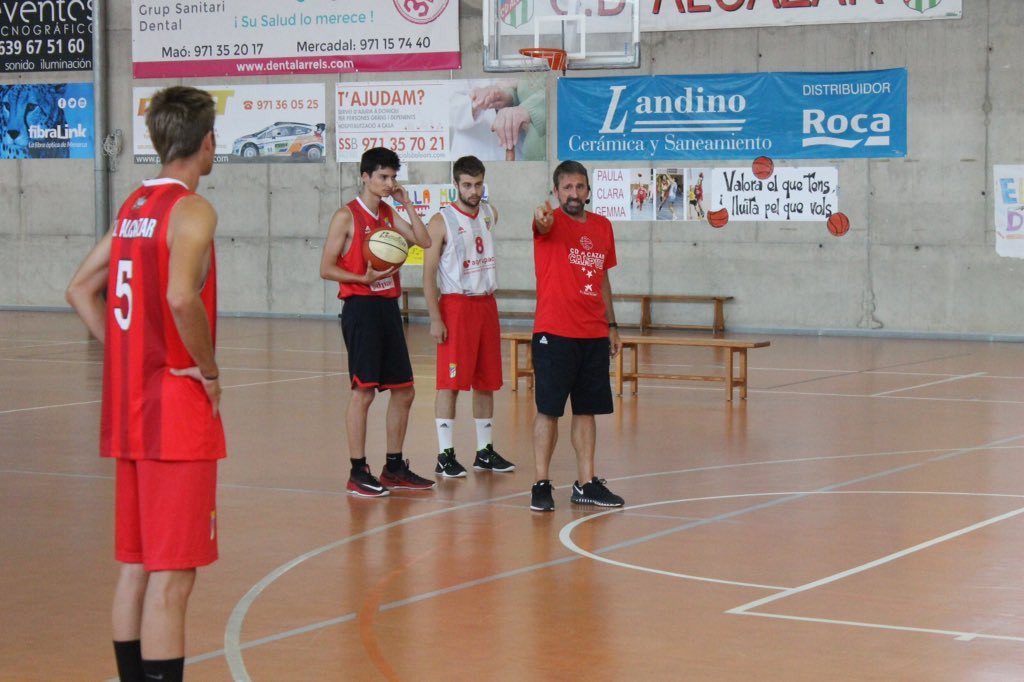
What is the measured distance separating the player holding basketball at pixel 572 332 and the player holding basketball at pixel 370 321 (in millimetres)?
1027

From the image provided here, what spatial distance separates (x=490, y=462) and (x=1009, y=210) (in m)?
14.1

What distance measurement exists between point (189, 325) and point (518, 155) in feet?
68.6

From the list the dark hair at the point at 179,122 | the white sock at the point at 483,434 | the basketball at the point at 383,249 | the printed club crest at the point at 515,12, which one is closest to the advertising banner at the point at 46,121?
the printed club crest at the point at 515,12

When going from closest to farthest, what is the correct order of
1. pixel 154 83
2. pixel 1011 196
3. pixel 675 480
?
pixel 675 480
pixel 1011 196
pixel 154 83

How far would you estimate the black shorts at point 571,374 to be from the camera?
8.96 metres

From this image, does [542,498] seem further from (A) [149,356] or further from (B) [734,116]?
(B) [734,116]

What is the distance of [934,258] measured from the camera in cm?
2267

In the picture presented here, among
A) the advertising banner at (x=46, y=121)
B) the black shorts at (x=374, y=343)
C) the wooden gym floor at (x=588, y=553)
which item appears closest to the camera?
the wooden gym floor at (x=588, y=553)

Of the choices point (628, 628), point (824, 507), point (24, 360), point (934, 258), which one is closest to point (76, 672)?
point (628, 628)

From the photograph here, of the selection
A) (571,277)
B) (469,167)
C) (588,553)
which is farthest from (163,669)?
(469,167)

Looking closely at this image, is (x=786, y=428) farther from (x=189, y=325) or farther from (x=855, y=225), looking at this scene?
(x=855, y=225)

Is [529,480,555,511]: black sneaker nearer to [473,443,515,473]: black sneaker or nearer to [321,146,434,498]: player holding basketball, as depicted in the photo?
[321,146,434,498]: player holding basketball

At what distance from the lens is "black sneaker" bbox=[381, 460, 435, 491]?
973 cm

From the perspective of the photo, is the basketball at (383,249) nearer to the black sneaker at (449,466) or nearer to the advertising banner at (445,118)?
the black sneaker at (449,466)
